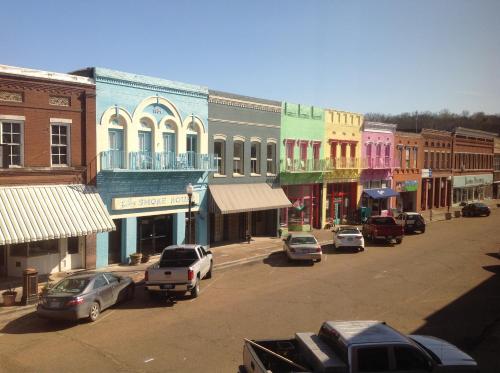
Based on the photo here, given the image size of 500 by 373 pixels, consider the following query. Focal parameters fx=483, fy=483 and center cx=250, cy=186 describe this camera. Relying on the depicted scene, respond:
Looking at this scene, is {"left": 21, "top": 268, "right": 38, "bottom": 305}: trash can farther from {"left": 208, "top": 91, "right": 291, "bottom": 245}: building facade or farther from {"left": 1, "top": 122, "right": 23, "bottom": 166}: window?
{"left": 208, "top": 91, "right": 291, "bottom": 245}: building facade

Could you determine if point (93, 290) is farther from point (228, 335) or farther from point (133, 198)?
point (133, 198)

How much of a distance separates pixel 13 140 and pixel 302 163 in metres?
19.9

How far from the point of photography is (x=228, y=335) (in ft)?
43.0

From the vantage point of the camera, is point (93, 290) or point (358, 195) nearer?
point (93, 290)

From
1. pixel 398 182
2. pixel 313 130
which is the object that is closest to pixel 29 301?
pixel 313 130

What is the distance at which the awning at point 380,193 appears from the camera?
4127 cm

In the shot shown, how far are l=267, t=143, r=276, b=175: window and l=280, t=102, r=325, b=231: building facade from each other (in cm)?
64

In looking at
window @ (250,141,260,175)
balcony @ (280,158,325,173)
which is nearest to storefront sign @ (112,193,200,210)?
window @ (250,141,260,175)

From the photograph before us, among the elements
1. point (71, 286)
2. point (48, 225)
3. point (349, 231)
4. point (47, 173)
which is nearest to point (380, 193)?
point (349, 231)

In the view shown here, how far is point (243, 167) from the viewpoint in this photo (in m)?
29.4

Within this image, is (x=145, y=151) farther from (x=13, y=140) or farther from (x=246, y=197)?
(x=246, y=197)

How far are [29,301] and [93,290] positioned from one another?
9.92ft

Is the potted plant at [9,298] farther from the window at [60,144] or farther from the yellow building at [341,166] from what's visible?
the yellow building at [341,166]

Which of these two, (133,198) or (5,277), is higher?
(133,198)
